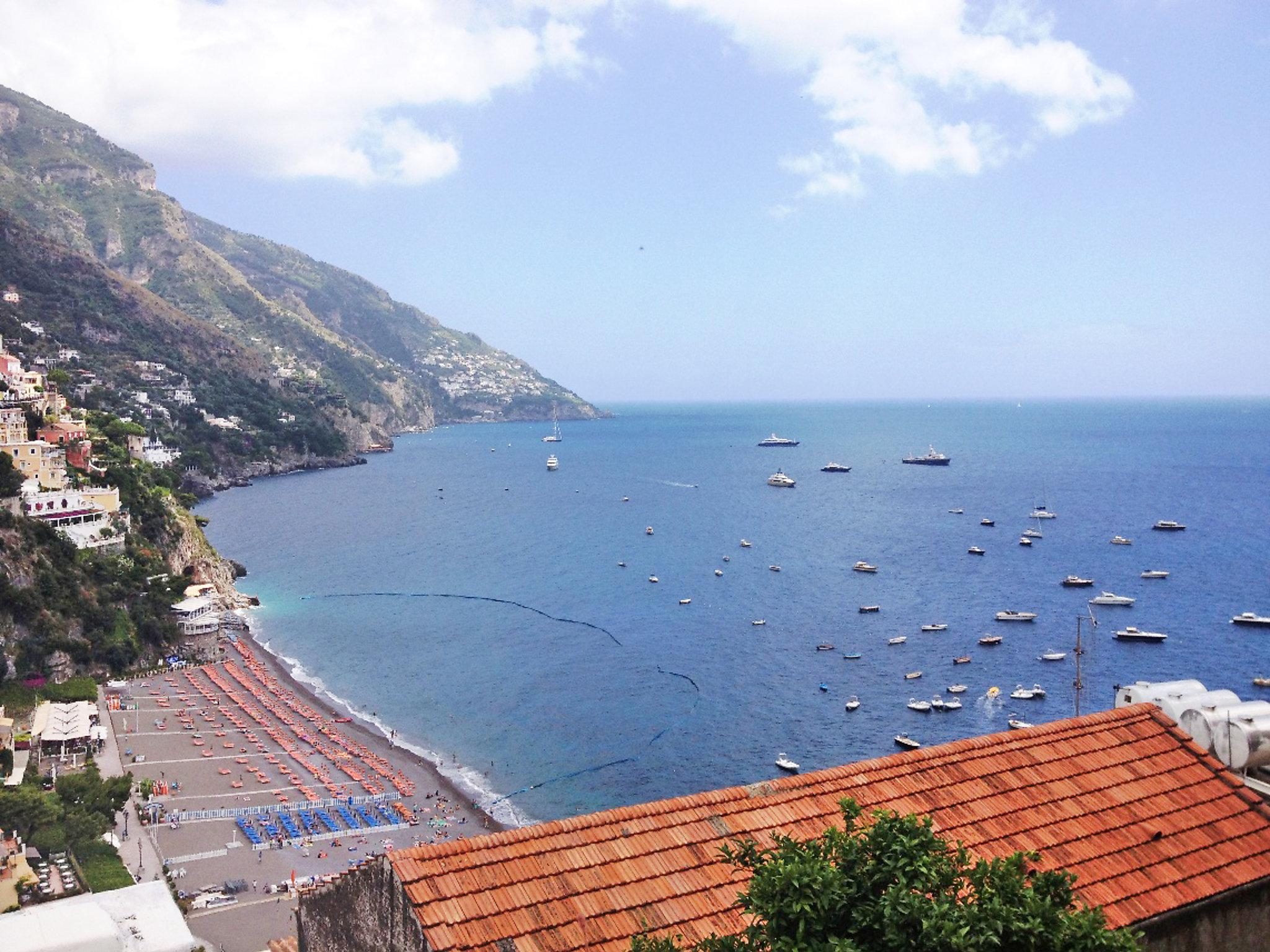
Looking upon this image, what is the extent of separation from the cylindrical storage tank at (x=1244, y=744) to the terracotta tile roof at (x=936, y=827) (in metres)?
0.31

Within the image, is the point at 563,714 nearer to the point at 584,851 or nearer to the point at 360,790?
the point at 360,790

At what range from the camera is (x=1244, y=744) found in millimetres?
8867

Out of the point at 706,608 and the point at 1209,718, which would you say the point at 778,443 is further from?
the point at 1209,718

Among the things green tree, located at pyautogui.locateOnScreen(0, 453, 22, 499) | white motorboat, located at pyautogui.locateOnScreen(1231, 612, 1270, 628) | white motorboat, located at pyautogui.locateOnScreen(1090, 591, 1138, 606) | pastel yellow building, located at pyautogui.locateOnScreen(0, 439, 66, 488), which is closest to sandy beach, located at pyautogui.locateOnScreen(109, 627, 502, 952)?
green tree, located at pyautogui.locateOnScreen(0, 453, 22, 499)

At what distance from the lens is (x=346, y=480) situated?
425 feet

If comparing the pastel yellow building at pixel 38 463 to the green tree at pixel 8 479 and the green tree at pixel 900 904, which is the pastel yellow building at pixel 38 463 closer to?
the green tree at pixel 8 479

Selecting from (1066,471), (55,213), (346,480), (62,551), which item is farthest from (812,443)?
(62,551)

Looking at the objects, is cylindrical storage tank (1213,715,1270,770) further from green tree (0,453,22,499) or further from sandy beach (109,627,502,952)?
green tree (0,453,22,499)

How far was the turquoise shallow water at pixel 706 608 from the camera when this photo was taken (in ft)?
129

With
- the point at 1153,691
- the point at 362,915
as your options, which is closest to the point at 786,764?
the point at 1153,691

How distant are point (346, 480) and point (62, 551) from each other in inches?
3252

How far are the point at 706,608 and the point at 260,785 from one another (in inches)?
1189

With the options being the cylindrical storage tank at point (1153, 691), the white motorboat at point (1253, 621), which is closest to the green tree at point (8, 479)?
the cylindrical storage tank at point (1153, 691)

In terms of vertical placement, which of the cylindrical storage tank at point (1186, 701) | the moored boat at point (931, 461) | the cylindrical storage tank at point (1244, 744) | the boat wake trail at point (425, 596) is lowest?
the boat wake trail at point (425, 596)
